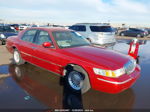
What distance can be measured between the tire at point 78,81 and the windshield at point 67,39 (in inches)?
36.7

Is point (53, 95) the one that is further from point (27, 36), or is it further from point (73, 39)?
point (27, 36)

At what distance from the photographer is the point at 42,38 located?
191 inches

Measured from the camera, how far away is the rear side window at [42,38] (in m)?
4.65

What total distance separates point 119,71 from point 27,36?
3680 mm

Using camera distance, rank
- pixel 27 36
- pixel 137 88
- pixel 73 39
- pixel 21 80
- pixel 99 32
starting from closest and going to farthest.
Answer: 1. pixel 137 88
2. pixel 21 80
3. pixel 73 39
4. pixel 27 36
5. pixel 99 32

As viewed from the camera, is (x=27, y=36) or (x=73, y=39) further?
(x=27, y=36)

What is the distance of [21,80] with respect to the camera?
461cm

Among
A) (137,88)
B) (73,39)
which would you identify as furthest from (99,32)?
(137,88)

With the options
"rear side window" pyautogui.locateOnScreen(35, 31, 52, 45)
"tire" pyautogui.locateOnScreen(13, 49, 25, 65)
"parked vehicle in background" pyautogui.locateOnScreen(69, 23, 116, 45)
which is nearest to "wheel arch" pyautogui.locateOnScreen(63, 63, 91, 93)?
"rear side window" pyautogui.locateOnScreen(35, 31, 52, 45)

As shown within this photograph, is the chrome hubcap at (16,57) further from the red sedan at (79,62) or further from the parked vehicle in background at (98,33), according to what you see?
the parked vehicle in background at (98,33)

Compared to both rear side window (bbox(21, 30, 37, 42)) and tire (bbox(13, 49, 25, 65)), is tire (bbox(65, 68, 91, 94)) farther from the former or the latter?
tire (bbox(13, 49, 25, 65))

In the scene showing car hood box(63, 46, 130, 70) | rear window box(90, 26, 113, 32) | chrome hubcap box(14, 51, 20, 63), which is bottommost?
chrome hubcap box(14, 51, 20, 63)

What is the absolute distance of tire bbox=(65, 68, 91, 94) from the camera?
141 inches

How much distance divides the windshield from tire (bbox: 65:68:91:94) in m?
0.93
